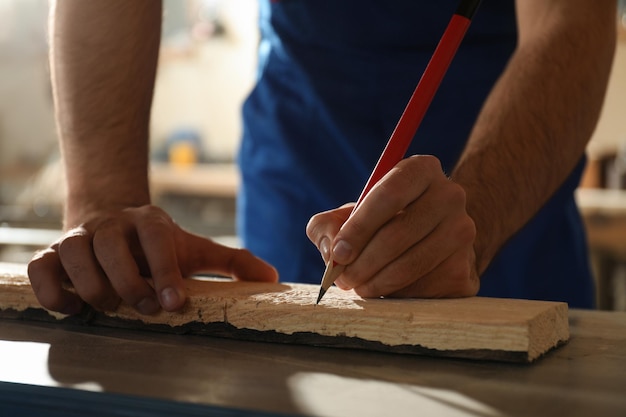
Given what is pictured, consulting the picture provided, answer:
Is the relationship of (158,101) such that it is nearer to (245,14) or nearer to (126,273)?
(245,14)

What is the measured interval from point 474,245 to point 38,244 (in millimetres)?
1595

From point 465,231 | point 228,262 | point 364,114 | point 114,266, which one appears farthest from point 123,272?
point 364,114

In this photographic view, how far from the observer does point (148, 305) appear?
0.80 m

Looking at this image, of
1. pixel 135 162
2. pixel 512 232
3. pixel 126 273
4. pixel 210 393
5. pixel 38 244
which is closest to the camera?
pixel 210 393

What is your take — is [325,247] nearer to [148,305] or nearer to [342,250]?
[342,250]

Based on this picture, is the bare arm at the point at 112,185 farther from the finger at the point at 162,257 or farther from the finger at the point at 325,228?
the finger at the point at 325,228

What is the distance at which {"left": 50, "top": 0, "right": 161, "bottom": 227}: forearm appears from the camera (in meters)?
1.06

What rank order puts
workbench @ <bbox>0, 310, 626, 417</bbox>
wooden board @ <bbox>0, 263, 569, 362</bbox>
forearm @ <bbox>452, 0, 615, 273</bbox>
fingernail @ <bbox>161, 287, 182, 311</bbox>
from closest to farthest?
workbench @ <bbox>0, 310, 626, 417</bbox>, wooden board @ <bbox>0, 263, 569, 362</bbox>, fingernail @ <bbox>161, 287, 182, 311</bbox>, forearm @ <bbox>452, 0, 615, 273</bbox>

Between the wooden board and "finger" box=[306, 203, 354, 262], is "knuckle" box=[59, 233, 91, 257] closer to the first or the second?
the wooden board

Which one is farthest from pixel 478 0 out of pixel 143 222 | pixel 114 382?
pixel 114 382

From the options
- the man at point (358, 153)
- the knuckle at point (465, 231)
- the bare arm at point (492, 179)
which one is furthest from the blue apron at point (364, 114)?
the knuckle at point (465, 231)

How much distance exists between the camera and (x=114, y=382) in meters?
0.58

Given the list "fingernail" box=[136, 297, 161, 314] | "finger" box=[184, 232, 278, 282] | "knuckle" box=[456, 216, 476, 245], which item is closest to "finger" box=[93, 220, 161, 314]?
"fingernail" box=[136, 297, 161, 314]

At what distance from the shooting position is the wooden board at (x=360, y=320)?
0.66 meters
